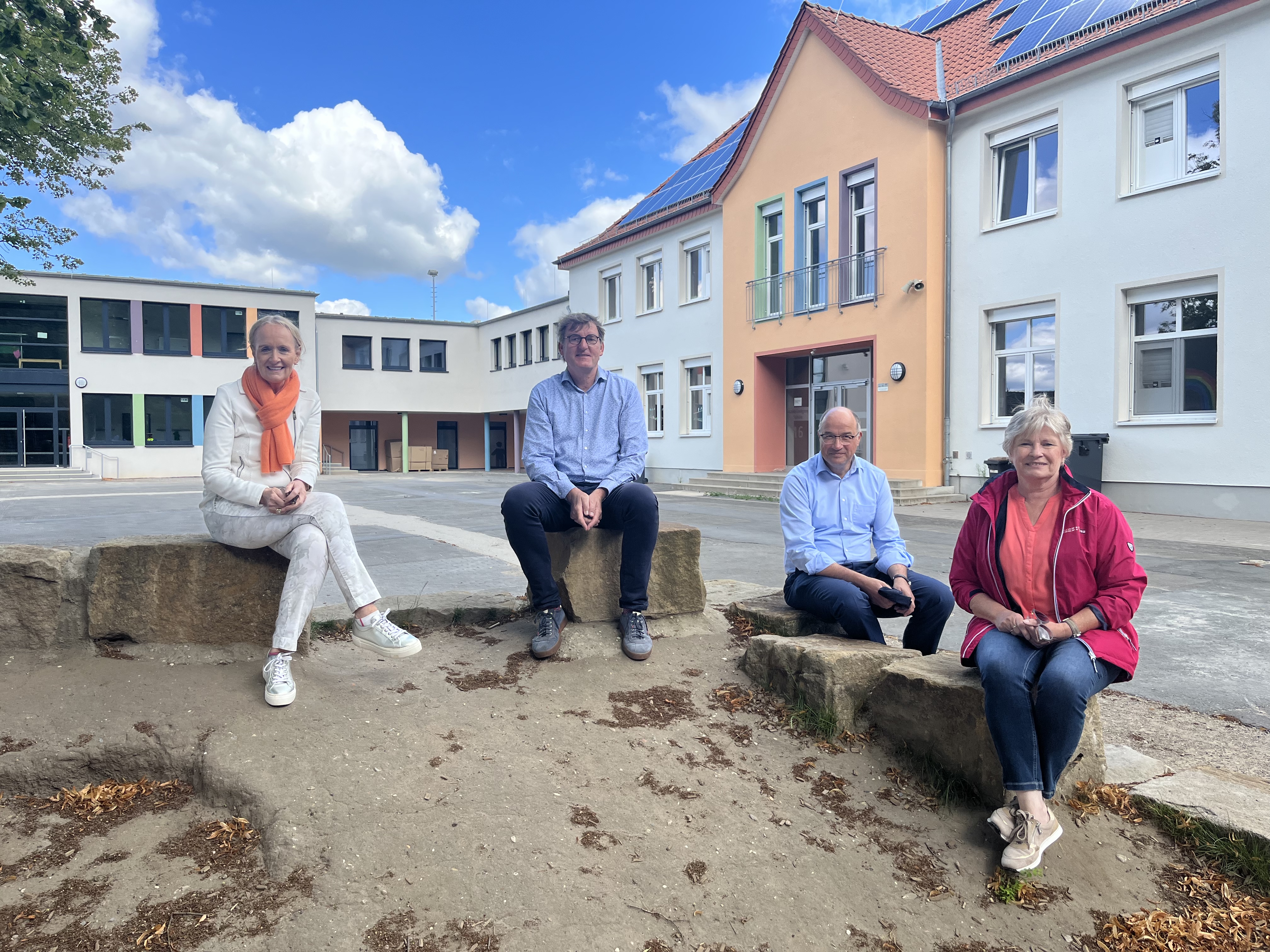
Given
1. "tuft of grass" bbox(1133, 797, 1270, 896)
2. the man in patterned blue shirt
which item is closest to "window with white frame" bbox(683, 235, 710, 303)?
the man in patterned blue shirt

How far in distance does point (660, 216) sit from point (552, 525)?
19008 millimetres

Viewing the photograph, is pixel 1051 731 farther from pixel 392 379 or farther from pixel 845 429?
pixel 392 379

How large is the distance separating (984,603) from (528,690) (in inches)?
69.5

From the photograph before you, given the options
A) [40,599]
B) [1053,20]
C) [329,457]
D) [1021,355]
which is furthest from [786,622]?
[329,457]

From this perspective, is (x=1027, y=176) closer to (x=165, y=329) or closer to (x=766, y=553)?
(x=766, y=553)

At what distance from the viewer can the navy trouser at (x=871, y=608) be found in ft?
11.7

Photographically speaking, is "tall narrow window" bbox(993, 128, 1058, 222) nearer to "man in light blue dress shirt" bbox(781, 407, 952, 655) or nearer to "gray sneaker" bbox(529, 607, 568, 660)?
"man in light blue dress shirt" bbox(781, 407, 952, 655)

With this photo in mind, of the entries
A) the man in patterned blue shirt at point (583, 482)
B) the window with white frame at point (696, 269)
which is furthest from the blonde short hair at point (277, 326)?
the window with white frame at point (696, 269)

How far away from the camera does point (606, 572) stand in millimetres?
4039

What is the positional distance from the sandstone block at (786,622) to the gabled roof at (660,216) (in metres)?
16.9

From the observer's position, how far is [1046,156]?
44.7 feet

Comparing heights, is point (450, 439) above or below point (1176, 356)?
below

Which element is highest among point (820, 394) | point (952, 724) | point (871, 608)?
point (820, 394)

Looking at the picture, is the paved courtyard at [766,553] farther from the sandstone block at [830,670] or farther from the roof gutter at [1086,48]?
the roof gutter at [1086,48]
